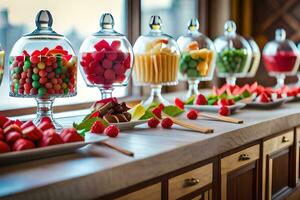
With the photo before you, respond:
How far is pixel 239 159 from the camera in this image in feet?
5.64

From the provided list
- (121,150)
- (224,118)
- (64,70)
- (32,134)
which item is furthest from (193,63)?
(32,134)

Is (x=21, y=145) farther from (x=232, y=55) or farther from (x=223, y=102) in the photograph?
(x=232, y=55)

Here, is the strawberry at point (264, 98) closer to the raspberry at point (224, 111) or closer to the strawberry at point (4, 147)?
the raspberry at point (224, 111)

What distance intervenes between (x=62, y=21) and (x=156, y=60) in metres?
0.46

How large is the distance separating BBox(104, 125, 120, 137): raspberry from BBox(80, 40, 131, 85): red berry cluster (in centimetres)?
30

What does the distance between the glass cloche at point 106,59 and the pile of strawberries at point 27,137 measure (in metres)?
0.48

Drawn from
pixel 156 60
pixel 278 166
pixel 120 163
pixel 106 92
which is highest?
pixel 156 60

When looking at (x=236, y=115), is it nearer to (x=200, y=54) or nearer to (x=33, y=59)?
(x=200, y=54)

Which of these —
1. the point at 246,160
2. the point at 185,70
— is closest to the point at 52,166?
the point at 246,160

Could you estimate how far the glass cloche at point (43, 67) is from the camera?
1.45 metres

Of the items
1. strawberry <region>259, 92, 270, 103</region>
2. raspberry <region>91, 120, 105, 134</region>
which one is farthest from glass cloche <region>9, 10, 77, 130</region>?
strawberry <region>259, 92, 270, 103</region>

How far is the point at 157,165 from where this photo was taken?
1.26 metres

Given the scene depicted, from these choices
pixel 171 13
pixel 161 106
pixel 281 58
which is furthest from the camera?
pixel 171 13

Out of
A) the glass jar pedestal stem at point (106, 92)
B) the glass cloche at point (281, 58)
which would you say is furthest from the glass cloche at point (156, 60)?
the glass cloche at point (281, 58)
